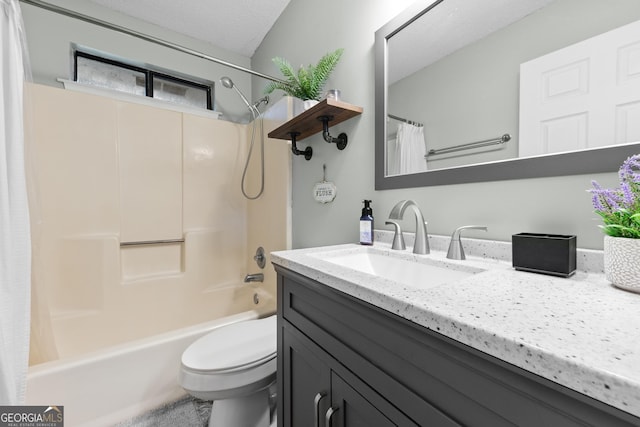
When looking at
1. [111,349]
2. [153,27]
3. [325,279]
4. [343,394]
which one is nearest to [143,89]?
[153,27]

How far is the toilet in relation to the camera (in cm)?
97

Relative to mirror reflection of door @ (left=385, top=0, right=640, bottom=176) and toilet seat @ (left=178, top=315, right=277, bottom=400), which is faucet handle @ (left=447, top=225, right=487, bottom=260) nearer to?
mirror reflection of door @ (left=385, top=0, right=640, bottom=176)

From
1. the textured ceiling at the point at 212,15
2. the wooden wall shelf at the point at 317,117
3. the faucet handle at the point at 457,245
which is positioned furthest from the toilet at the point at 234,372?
the textured ceiling at the point at 212,15

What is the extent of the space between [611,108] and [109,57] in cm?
274

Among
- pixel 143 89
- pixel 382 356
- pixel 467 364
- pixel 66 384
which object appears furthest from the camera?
pixel 143 89

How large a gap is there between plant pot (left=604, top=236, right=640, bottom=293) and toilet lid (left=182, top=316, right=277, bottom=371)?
1053mm

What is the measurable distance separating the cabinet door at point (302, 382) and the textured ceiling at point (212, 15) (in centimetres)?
210

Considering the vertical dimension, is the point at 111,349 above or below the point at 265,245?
below

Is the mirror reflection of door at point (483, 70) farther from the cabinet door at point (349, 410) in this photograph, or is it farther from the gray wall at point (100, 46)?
the gray wall at point (100, 46)

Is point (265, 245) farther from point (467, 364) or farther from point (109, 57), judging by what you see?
point (109, 57)

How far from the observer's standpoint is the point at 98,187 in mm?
1703

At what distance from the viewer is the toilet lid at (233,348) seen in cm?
100

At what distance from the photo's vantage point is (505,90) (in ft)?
2.48

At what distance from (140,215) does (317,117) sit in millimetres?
1473
